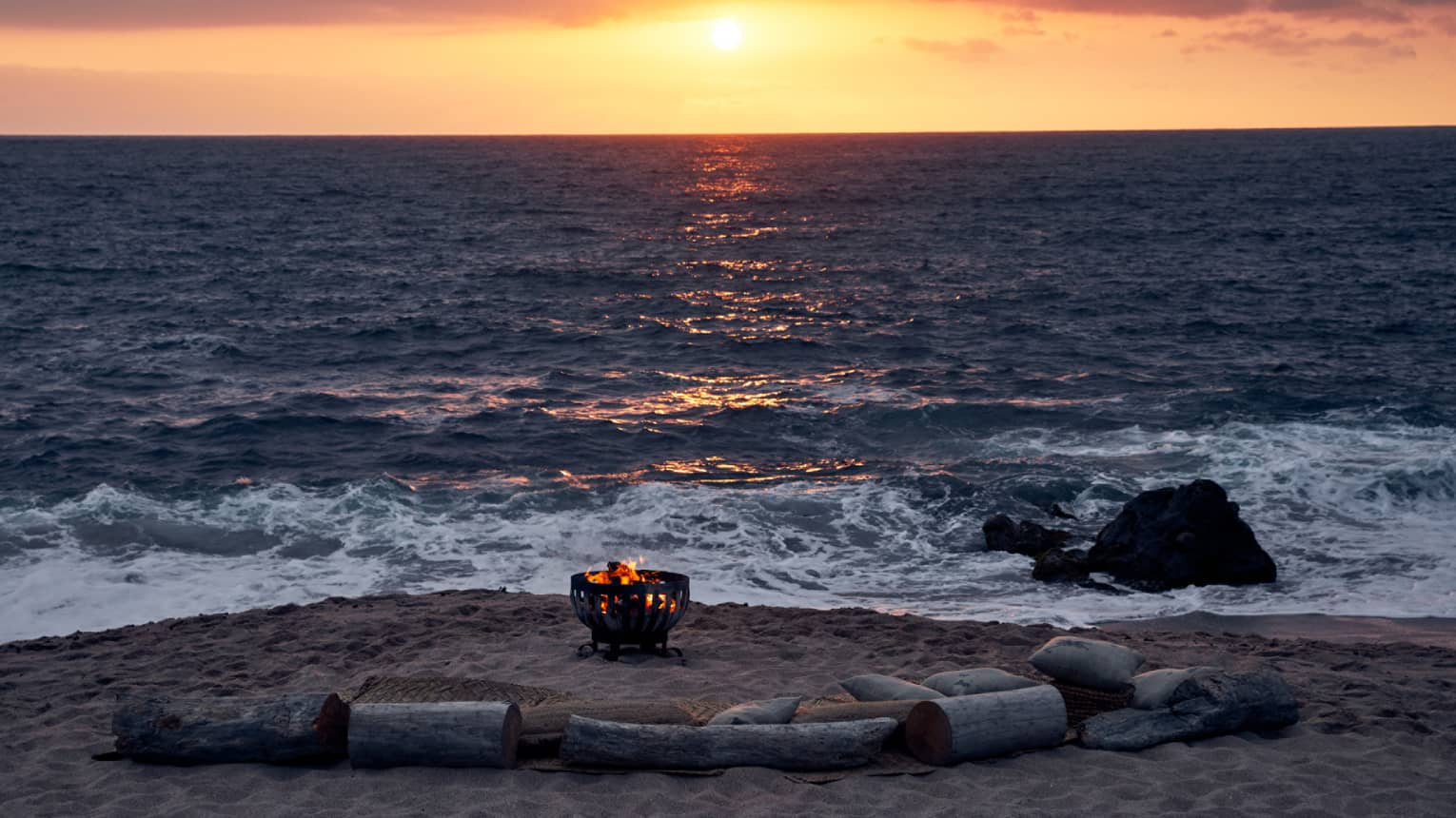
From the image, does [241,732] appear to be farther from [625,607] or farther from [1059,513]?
[1059,513]

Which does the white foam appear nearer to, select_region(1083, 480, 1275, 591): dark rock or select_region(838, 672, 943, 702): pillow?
select_region(1083, 480, 1275, 591): dark rock

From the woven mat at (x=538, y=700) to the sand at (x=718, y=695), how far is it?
84 mm

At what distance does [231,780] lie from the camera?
807cm

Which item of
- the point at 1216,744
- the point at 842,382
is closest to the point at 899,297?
the point at 842,382

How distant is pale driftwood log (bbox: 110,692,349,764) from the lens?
27.1ft

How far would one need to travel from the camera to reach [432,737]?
8.17 metres

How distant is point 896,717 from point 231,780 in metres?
4.40

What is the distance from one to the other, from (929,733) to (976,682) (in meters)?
0.77

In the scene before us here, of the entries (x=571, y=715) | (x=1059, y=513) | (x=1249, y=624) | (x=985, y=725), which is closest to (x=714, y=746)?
(x=571, y=715)

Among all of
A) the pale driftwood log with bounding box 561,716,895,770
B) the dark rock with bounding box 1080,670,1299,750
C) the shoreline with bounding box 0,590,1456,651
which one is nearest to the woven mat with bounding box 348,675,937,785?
the pale driftwood log with bounding box 561,716,895,770

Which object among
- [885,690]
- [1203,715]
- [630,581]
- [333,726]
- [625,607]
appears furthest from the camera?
[630,581]

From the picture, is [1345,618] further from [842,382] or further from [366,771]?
[842,382]

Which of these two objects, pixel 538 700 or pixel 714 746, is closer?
pixel 714 746

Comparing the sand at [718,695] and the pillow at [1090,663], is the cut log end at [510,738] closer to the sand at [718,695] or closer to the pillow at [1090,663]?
the sand at [718,695]
